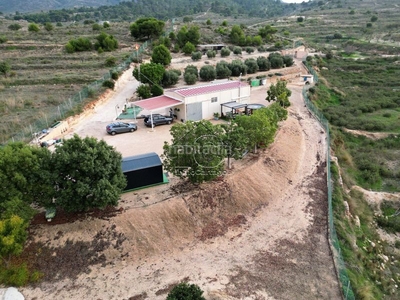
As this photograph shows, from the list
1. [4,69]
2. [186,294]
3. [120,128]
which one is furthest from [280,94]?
[4,69]

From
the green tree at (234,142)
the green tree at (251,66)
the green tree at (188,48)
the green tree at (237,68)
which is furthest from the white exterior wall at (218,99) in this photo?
the green tree at (188,48)

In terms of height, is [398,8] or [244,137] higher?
[398,8]

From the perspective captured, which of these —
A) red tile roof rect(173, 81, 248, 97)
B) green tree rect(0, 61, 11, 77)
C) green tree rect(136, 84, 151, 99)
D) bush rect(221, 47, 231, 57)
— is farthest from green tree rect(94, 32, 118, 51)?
red tile roof rect(173, 81, 248, 97)

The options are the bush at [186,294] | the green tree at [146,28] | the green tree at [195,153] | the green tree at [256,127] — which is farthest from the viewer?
the green tree at [146,28]

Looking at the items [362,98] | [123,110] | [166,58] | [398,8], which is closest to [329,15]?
[398,8]

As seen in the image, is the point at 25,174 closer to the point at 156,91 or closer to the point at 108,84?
the point at 156,91

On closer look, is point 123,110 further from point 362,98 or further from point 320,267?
point 362,98

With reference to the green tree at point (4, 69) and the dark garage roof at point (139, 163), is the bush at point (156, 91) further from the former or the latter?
the green tree at point (4, 69)
